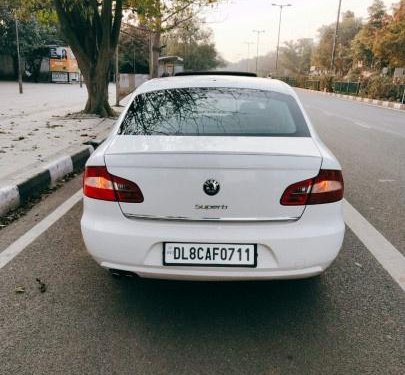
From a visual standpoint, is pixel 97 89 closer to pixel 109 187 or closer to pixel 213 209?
pixel 109 187

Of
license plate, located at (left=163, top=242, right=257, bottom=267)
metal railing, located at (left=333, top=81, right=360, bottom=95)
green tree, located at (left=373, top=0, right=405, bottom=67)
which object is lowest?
metal railing, located at (left=333, top=81, right=360, bottom=95)

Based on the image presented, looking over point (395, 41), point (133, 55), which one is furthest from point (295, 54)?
point (395, 41)

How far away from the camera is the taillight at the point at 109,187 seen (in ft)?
8.60

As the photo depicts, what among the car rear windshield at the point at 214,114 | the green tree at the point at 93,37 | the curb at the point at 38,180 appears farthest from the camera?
the green tree at the point at 93,37

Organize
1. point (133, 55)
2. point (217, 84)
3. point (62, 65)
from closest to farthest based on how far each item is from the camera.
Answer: point (217, 84)
point (62, 65)
point (133, 55)

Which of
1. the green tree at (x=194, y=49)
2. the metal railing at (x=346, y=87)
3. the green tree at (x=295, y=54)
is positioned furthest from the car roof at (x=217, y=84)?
the green tree at (x=295, y=54)

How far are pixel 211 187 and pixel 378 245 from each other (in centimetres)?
209

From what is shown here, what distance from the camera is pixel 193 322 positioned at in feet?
9.00

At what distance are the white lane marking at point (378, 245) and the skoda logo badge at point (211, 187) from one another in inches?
62.1

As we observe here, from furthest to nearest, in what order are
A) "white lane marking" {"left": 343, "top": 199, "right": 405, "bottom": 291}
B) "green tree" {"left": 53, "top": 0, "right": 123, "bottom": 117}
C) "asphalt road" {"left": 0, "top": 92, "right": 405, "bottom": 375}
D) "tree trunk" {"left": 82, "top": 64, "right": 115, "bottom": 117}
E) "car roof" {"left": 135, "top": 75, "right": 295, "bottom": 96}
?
"tree trunk" {"left": 82, "top": 64, "right": 115, "bottom": 117}
"green tree" {"left": 53, "top": 0, "right": 123, "bottom": 117}
"car roof" {"left": 135, "top": 75, "right": 295, "bottom": 96}
"white lane marking" {"left": 343, "top": 199, "right": 405, "bottom": 291}
"asphalt road" {"left": 0, "top": 92, "right": 405, "bottom": 375}

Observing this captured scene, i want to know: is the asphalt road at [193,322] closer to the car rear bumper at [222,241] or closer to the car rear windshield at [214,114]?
the car rear bumper at [222,241]

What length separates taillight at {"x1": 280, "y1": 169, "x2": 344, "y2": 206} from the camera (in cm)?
260

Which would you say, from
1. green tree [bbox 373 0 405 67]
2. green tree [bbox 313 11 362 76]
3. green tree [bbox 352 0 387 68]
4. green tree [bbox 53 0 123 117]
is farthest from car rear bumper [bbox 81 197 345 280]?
green tree [bbox 313 11 362 76]

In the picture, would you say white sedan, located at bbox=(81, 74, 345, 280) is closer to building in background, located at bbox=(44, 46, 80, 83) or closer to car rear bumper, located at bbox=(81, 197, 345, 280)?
car rear bumper, located at bbox=(81, 197, 345, 280)
